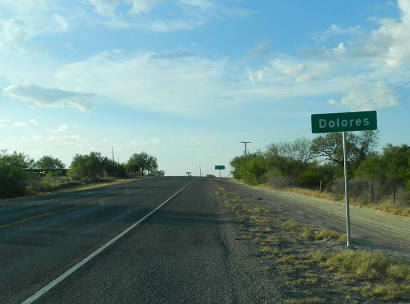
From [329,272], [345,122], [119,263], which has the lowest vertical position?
[329,272]

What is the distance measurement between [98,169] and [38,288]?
87.5m

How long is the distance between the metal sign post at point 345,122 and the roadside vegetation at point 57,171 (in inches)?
1420

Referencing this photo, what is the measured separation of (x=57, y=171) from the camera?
342 feet

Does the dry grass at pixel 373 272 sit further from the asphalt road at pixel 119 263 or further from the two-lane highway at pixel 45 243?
the two-lane highway at pixel 45 243

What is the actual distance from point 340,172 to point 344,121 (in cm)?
3448

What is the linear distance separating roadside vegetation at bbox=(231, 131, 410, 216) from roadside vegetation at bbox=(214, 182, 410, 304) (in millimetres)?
13028

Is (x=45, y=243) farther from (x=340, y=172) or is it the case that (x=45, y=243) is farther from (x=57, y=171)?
(x=57, y=171)

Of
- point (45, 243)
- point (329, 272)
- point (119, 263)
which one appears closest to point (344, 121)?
point (329, 272)

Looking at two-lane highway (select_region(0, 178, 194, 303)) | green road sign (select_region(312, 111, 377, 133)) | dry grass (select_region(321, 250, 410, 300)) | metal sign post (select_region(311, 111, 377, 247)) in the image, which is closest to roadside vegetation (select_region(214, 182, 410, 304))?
dry grass (select_region(321, 250, 410, 300))

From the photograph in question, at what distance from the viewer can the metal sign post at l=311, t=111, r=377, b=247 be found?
33.3 ft

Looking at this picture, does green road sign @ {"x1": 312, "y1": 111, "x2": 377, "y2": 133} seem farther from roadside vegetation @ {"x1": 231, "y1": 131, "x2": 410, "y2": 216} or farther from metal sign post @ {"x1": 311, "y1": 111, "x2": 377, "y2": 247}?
roadside vegetation @ {"x1": 231, "y1": 131, "x2": 410, "y2": 216}

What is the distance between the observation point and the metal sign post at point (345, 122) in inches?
399

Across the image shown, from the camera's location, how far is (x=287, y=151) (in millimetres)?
57000

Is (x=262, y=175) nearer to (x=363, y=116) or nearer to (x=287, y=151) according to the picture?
(x=287, y=151)
